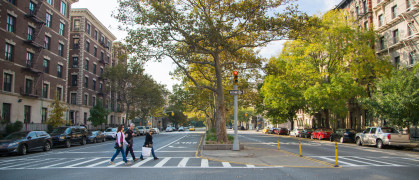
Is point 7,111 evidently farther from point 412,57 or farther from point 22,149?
point 412,57

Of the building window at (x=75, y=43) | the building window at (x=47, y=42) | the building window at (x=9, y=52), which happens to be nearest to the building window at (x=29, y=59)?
the building window at (x=9, y=52)

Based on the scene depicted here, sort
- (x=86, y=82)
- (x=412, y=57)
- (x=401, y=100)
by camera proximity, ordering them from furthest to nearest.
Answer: (x=86, y=82), (x=412, y=57), (x=401, y=100)

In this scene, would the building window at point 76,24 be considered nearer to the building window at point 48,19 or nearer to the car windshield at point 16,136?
the building window at point 48,19

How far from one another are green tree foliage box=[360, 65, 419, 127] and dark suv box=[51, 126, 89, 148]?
2566cm

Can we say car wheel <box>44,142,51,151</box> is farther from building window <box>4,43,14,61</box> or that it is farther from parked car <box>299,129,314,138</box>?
parked car <box>299,129,314,138</box>

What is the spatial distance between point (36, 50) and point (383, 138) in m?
34.2

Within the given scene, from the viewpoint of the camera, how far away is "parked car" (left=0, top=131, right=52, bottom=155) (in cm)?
1748

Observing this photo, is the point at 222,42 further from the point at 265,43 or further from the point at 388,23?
the point at 388,23

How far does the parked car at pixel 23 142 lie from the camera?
688 inches

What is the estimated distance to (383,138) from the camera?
860 inches

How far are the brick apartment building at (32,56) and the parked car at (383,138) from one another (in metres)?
30.8

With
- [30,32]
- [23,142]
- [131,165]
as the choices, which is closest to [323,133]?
[131,165]

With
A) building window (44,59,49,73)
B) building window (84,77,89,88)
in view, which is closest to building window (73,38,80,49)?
building window (84,77,89,88)

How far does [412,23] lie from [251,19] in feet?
70.5
